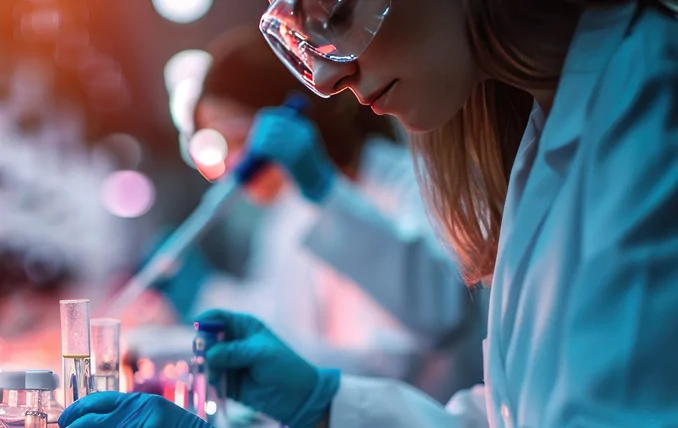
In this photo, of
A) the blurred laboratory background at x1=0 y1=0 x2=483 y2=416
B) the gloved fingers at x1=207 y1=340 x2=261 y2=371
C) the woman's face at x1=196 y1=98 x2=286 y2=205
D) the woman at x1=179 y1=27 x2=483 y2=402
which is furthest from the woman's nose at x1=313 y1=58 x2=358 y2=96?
the woman's face at x1=196 y1=98 x2=286 y2=205

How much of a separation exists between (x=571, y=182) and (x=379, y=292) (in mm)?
1556

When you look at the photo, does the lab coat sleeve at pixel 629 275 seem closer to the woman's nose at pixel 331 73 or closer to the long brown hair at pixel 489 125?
the long brown hair at pixel 489 125

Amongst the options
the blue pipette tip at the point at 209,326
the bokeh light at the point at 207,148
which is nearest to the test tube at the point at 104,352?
the blue pipette tip at the point at 209,326

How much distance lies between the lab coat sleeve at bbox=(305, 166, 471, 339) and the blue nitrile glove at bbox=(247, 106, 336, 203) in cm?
7

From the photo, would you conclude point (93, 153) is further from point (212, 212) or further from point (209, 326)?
point (209, 326)

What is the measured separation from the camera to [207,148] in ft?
7.02

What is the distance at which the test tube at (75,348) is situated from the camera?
794 millimetres

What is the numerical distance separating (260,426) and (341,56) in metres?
0.87

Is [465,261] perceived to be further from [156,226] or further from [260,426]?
[156,226]

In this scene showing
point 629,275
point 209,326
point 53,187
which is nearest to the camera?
point 629,275

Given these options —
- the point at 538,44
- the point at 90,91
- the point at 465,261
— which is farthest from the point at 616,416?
the point at 90,91

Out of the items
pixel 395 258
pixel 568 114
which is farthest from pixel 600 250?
pixel 395 258

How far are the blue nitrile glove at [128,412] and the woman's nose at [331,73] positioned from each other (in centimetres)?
34

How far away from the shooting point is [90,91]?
401 centimetres
